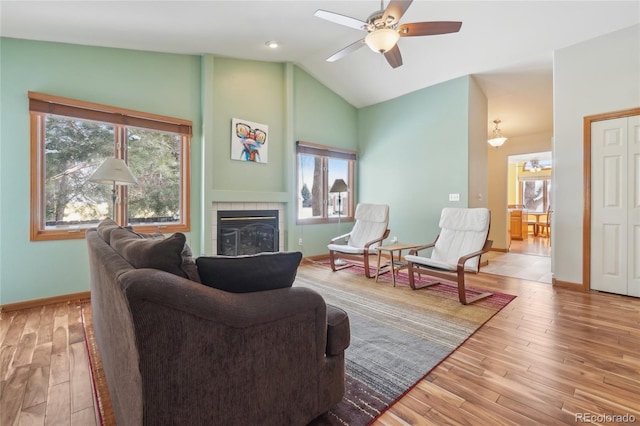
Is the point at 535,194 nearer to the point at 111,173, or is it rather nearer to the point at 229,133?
the point at 229,133

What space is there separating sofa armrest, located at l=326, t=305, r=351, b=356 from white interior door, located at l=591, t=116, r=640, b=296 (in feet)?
11.9

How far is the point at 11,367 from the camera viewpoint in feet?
6.06

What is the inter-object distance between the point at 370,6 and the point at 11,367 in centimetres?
436

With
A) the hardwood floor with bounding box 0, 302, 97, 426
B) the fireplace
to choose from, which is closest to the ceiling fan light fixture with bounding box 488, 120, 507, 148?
the fireplace

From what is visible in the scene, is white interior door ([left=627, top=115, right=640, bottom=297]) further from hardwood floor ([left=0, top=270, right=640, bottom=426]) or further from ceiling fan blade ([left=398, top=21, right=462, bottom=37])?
ceiling fan blade ([left=398, top=21, right=462, bottom=37])

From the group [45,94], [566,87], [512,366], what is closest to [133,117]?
[45,94]

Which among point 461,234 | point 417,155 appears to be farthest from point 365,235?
point 417,155

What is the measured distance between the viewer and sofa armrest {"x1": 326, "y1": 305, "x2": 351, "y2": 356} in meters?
1.38

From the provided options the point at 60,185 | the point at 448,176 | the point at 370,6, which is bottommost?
the point at 60,185

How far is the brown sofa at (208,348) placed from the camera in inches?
34.9

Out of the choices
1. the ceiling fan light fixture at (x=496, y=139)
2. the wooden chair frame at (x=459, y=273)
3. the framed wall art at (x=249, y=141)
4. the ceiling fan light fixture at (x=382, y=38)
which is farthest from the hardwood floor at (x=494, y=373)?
the ceiling fan light fixture at (x=496, y=139)

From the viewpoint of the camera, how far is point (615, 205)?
323 centimetres

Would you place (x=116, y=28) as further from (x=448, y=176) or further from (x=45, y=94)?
(x=448, y=176)

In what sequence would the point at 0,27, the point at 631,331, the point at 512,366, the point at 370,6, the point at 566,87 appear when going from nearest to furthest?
the point at 512,366 < the point at 631,331 < the point at 0,27 < the point at 370,6 < the point at 566,87
